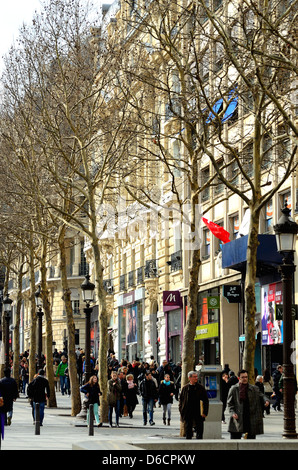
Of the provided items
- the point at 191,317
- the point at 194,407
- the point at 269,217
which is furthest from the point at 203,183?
the point at 194,407

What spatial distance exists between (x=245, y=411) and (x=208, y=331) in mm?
28705

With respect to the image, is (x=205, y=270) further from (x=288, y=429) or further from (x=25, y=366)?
(x=288, y=429)

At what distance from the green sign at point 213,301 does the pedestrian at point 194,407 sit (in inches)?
996

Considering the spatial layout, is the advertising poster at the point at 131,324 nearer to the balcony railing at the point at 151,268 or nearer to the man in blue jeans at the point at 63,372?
the balcony railing at the point at 151,268

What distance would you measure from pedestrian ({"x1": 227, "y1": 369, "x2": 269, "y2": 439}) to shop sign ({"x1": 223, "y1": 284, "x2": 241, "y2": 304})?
23.8 m

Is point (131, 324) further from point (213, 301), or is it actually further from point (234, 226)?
point (234, 226)

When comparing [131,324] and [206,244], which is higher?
[206,244]

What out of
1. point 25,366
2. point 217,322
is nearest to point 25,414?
point 217,322

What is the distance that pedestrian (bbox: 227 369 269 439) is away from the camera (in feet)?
58.1

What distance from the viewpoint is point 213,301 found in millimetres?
45469

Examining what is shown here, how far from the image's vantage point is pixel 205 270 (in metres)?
47.8

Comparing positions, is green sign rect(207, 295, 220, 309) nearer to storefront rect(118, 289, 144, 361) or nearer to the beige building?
the beige building

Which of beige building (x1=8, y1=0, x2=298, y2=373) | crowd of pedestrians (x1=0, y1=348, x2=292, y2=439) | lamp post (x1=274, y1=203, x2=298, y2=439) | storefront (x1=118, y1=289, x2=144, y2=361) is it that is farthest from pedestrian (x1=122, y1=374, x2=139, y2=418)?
storefront (x1=118, y1=289, x2=144, y2=361)

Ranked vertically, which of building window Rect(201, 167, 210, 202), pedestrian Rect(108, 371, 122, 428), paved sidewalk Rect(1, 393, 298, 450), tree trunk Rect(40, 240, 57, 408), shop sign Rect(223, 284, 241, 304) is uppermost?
building window Rect(201, 167, 210, 202)
